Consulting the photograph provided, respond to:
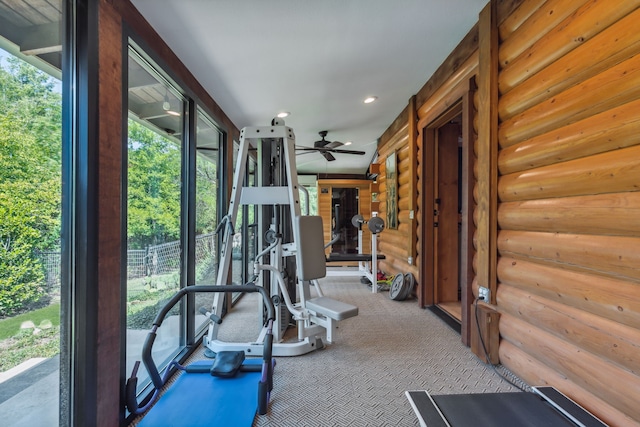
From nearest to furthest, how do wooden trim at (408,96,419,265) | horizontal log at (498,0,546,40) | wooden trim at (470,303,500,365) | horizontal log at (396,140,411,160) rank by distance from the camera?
horizontal log at (498,0,546,40)
wooden trim at (470,303,500,365)
wooden trim at (408,96,419,265)
horizontal log at (396,140,411,160)

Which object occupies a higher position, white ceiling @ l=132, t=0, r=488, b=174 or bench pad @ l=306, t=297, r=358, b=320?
white ceiling @ l=132, t=0, r=488, b=174

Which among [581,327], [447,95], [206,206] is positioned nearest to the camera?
[581,327]

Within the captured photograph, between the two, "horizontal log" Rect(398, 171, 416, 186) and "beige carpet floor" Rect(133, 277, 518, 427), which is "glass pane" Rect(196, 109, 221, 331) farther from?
"horizontal log" Rect(398, 171, 416, 186)

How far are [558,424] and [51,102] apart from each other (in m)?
2.80

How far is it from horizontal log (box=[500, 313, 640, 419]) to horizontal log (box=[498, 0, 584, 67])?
1822 millimetres

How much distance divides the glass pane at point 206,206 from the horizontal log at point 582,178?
268cm

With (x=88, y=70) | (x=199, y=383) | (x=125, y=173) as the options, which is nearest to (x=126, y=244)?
(x=125, y=173)

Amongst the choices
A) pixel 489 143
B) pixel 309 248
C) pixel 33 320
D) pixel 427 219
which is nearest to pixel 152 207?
pixel 33 320

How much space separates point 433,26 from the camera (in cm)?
235

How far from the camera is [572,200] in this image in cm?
161

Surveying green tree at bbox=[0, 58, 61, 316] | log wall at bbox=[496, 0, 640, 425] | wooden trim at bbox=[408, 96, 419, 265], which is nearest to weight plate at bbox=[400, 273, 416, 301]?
wooden trim at bbox=[408, 96, 419, 265]

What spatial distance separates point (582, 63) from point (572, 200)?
713mm

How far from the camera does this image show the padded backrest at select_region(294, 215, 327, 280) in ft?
8.52

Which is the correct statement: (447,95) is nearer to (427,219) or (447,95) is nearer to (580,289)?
(427,219)
